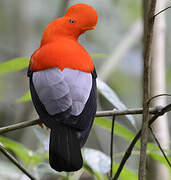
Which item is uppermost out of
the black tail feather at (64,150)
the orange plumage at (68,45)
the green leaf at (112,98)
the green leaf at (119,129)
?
the orange plumage at (68,45)

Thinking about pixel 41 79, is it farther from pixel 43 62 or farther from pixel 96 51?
pixel 96 51

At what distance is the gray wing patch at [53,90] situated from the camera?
1.85m

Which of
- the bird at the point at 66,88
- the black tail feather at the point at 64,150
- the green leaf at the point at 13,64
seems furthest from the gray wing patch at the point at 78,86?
the green leaf at the point at 13,64

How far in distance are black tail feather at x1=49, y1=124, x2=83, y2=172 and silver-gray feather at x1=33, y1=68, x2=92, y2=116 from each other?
94mm

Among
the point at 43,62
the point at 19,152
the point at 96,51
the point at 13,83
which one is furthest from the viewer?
the point at 96,51

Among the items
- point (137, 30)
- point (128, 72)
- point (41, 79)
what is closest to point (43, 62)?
point (41, 79)

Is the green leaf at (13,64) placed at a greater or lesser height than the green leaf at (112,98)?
greater

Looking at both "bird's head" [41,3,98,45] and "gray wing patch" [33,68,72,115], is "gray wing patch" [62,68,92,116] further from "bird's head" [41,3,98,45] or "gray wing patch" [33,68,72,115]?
"bird's head" [41,3,98,45]

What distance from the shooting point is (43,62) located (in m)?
2.18

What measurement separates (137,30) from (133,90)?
1290 mm

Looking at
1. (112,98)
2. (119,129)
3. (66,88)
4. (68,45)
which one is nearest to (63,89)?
(66,88)

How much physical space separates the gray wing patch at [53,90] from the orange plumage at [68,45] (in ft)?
0.24

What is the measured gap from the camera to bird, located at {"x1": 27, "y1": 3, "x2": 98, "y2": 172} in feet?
5.77

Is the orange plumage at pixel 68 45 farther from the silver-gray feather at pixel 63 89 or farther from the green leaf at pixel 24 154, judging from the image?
the green leaf at pixel 24 154
